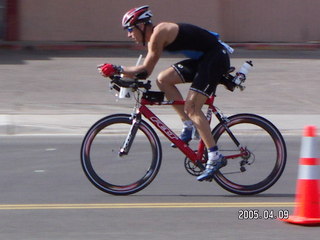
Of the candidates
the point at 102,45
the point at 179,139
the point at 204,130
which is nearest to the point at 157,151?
the point at 179,139

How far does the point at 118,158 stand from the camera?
7641mm

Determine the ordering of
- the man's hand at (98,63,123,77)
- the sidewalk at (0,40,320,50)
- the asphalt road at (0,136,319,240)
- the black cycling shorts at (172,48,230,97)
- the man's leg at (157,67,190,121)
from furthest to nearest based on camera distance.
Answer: the sidewalk at (0,40,320,50), the man's leg at (157,67,190,121), the black cycling shorts at (172,48,230,97), the man's hand at (98,63,123,77), the asphalt road at (0,136,319,240)

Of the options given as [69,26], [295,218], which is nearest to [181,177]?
[295,218]

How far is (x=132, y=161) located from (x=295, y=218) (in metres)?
1.95

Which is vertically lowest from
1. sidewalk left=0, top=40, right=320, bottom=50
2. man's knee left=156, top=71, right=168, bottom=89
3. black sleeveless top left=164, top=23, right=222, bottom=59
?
sidewalk left=0, top=40, right=320, bottom=50

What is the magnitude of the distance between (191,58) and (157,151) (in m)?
0.96

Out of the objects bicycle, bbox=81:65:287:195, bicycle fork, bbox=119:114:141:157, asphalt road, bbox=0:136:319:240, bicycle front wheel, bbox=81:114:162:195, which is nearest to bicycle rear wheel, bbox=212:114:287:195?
bicycle, bbox=81:65:287:195

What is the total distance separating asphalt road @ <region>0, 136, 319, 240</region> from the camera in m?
6.18

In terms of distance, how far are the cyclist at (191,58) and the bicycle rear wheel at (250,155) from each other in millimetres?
224

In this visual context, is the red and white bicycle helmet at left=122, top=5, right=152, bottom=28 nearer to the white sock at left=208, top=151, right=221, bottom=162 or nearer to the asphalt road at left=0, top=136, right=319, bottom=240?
the white sock at left=208, top=151, right=221, bottom=162

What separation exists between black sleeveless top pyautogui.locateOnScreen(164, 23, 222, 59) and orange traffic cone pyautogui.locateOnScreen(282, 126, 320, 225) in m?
1.46

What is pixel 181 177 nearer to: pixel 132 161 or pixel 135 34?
pixel 132 161

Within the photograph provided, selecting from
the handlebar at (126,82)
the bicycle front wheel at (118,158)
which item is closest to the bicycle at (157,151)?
the bicycle front wheel at (118,158)

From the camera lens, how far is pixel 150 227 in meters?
6.36
